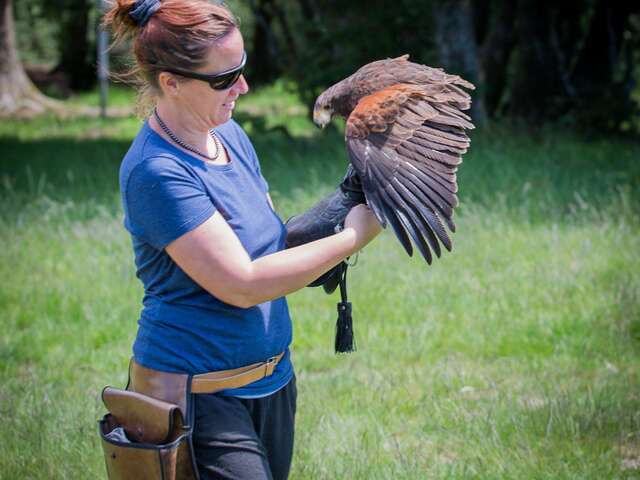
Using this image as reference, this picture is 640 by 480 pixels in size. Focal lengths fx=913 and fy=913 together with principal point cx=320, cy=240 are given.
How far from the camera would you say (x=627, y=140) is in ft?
40.7

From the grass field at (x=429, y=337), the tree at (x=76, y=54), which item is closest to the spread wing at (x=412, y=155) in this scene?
the grass field at (x=429, y=337)

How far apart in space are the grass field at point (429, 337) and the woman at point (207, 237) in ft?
4.99

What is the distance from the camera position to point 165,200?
231 centimetres

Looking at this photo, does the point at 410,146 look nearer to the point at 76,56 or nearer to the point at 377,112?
the point at 377,112

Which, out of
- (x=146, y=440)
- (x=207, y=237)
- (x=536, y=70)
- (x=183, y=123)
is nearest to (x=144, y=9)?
(x=183, y=123)

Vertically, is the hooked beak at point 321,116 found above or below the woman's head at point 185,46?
below

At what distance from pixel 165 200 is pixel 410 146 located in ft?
2.54

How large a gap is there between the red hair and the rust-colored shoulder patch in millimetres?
500

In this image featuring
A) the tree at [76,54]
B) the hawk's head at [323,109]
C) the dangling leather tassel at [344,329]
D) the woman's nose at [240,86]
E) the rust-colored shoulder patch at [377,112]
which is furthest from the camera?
the tree at [76,54]

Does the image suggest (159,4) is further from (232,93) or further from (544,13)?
(544,13)

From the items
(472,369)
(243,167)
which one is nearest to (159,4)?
(243,167)

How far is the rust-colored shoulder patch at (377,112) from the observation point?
2697 mm

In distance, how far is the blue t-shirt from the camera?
7.62 ft

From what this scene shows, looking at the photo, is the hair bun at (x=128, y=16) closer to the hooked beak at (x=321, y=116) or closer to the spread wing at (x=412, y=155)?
the spread wing at (x=412, y=155)
